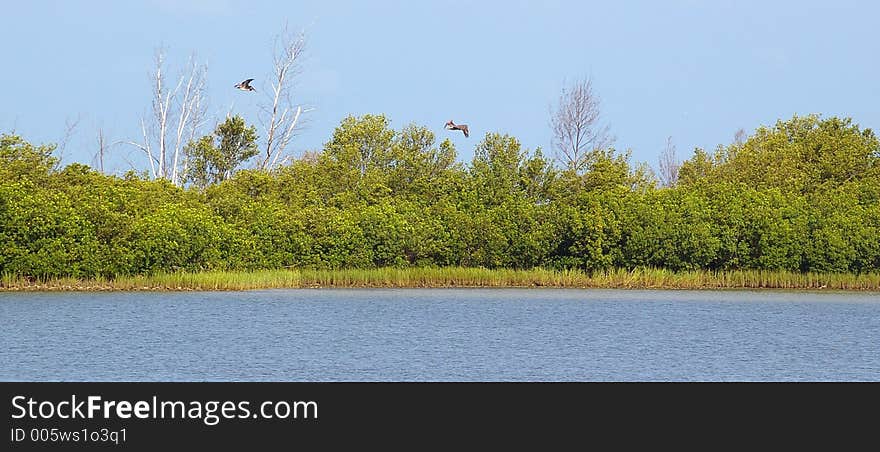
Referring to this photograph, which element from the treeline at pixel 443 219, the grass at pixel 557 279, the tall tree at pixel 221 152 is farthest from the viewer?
the tall tree at pixel 221 152

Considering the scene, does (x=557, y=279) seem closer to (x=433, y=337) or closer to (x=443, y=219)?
(x=443, y=219)

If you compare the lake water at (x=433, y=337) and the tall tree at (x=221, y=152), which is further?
the tall tree at (x=221, y=152)

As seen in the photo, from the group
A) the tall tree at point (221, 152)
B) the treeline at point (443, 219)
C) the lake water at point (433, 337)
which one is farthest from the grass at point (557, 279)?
the tall tree at point (221, 152)

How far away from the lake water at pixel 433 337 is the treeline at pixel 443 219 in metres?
3.15

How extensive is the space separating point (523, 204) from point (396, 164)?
6.87 m

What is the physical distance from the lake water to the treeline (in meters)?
3.15

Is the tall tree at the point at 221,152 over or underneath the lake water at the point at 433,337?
over

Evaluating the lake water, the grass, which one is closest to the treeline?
the grass

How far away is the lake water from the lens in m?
18.7

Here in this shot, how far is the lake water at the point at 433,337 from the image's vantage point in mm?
18719

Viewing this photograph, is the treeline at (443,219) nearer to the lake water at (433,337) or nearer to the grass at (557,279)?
the grass at (557,279)

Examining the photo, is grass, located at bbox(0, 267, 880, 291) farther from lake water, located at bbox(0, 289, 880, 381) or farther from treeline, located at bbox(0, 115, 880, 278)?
lake water, located at bbox(0, 289, 880, 381)
